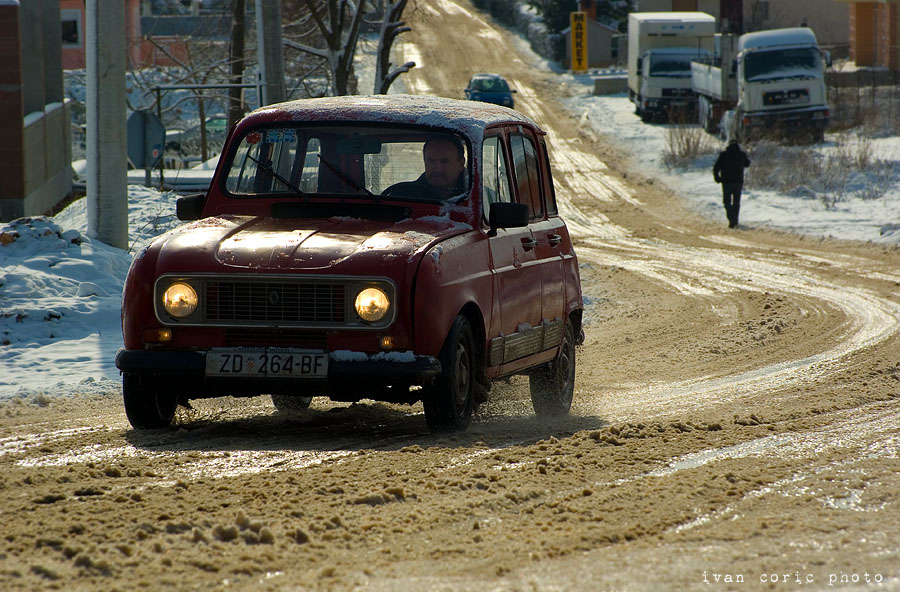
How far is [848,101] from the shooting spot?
40031 millimetres

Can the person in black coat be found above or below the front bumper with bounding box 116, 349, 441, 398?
above

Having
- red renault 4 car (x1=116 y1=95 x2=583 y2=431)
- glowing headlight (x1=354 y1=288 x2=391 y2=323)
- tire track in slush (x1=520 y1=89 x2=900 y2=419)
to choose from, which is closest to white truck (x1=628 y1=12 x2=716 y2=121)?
tire track in slush (x1=520 y1=89 x2=900 y2=419)

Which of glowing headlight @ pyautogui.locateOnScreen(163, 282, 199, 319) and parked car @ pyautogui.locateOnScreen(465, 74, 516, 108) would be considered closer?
glowing headlight @ pyautogui.locateOnScreen(163, 282, 199, 319)

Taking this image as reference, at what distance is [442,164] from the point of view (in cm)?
704

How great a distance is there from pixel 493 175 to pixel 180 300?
210cm

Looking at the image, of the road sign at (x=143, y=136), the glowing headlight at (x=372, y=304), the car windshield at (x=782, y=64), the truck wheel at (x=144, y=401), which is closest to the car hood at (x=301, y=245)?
the glowing headlight at (x=372, y=304)

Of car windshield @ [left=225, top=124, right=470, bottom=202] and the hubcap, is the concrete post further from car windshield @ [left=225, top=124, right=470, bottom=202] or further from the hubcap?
the hubcap

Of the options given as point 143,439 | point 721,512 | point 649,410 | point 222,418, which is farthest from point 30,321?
point 721,512

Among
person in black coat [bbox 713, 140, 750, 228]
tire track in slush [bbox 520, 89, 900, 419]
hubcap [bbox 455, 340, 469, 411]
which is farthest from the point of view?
person in black coat [bbox 713, 140, 750, 228]

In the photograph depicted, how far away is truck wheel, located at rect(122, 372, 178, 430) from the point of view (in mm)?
6344

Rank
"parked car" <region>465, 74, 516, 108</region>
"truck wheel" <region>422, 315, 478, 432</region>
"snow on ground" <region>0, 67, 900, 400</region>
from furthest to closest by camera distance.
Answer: "parked car" <region>465, 74, 516, 108</region> < "snow on ground" <region>0, 67, 900, 400</region> < "truck wheel" <region>422, 315, 478, 432</region>

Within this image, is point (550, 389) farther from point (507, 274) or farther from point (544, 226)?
point (507, 274)

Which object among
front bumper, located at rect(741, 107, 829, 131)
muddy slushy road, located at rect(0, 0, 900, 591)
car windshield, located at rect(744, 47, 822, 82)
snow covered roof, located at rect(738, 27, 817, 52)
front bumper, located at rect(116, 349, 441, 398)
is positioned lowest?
muddy slushy road, located at rect(0, 0, 900, 591)

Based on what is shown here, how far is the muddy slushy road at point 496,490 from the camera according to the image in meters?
3.95
